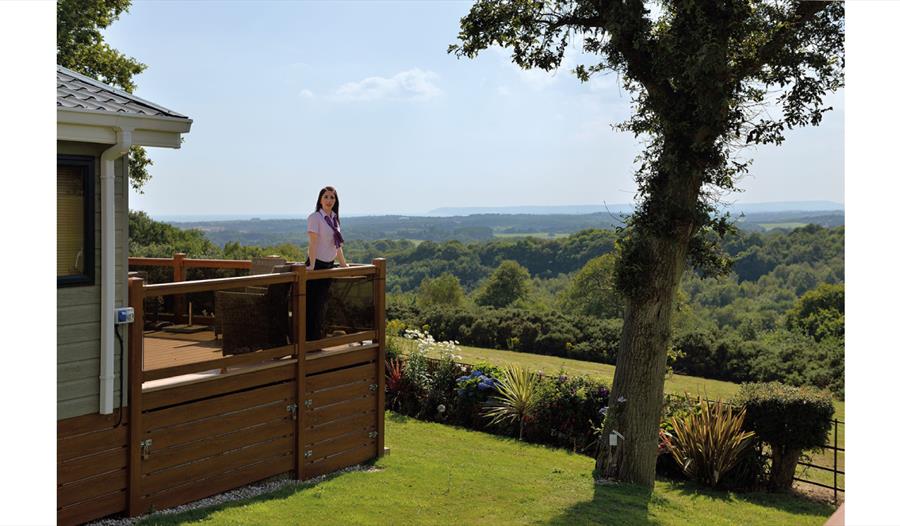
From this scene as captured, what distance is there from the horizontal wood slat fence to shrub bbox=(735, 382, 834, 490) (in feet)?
14.9

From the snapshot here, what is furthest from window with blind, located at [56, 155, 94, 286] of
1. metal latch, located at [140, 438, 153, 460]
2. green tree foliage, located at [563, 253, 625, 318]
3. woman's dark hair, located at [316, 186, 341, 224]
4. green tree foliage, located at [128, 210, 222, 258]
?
green tree foliage, located at [563, 253, 625, 318]

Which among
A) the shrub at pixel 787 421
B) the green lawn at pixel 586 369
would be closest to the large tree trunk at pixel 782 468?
the shrub at pixel 787 421

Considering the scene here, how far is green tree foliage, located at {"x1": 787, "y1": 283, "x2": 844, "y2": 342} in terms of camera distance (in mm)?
22688

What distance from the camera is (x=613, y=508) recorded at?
7.96 meters

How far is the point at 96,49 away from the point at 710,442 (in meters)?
14.2

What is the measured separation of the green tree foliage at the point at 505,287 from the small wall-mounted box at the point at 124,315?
28215 mm

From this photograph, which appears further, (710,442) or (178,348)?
(710,442)

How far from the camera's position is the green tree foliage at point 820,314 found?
74.4 feet

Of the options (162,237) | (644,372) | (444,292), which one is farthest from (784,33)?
(444,292)

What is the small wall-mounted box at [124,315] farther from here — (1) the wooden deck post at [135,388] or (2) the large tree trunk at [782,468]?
(2) the large tree trunk at [782,468]

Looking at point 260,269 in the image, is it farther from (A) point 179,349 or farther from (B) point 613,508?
(B) point 613,508

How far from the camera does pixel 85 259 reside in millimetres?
5695

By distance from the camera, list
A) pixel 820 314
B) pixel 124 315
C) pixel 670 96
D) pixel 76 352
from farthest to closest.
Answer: pixel 820 314 → pixel 670 96 → pixel 124 315 → pixel 76 352

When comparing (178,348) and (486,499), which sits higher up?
(178,348)
